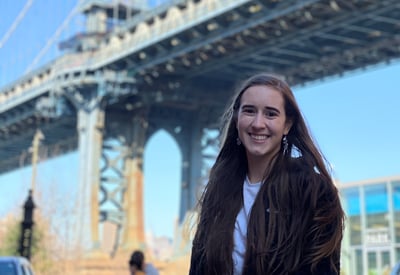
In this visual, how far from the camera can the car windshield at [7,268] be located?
1102 centimetres

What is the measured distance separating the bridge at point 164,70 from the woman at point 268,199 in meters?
28.3

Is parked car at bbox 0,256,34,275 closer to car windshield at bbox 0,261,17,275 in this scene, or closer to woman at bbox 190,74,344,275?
car windshield at bbox 0,261,17,275

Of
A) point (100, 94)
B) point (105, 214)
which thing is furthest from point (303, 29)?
point (105, 214)

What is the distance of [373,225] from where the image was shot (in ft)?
115

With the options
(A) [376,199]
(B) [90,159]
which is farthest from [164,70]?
(A) [376,199]

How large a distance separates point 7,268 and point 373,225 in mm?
25811

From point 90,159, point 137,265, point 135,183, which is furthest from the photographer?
point 135,183

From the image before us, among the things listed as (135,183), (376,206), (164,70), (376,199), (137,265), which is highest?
(164,70)

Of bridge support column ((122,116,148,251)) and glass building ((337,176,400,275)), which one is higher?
bridge support column ((122,116,148,251))

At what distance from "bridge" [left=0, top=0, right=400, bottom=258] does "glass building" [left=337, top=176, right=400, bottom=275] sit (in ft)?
20.4

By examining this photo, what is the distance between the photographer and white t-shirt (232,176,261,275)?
2365 mm

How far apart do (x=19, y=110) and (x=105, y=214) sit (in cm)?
781

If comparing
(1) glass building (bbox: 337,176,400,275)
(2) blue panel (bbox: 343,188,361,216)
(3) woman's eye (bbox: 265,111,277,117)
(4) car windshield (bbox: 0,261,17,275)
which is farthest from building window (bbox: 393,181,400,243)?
(3) woman's eye (bbox: 265,111,277,117)

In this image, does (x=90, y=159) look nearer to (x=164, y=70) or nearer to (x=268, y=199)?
(x=164, y=70)
